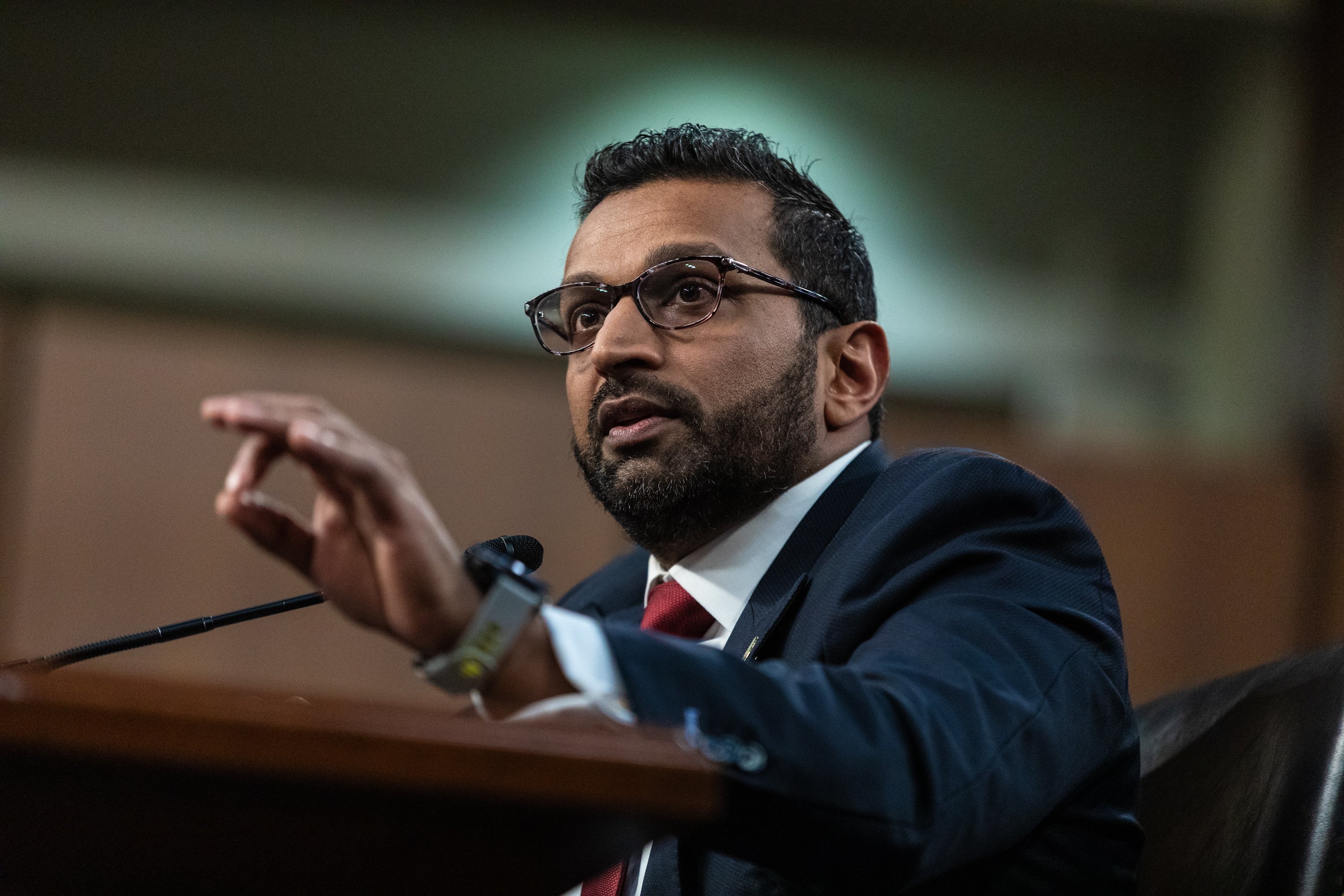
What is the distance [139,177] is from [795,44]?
94.6 inches

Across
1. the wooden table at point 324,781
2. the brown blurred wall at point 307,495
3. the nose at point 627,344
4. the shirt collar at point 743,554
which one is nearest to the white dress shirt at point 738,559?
the shirt collar at point 743,554

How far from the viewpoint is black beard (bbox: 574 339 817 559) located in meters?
1.53

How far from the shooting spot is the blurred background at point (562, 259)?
164 inches

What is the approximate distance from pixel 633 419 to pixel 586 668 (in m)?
0.77

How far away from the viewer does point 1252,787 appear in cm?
123

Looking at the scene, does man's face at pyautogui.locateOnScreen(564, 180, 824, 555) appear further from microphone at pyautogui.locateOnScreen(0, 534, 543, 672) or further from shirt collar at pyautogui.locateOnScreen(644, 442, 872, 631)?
microphone at pyautogui.locateOnScreen(0, 534, 543, 672)

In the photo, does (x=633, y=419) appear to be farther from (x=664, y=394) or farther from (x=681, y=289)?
(x=681, y=289)

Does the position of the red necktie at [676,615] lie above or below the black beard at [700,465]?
below

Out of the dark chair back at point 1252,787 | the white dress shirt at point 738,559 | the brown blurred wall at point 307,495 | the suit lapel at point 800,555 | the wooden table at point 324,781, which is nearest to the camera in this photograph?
the wooden table at point 324,781

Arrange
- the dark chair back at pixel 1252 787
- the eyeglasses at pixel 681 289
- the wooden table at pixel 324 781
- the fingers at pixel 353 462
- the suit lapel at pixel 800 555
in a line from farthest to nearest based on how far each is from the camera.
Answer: the eyeglasses at pixel 681 289 → the suit lapel at pixel 800 555 → the dark chair back at pixel 1252 787 → the fingers at pixel 353 462 → the wooden table at pixel 324 781

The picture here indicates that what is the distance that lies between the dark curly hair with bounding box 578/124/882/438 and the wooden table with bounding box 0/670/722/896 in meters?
1.05

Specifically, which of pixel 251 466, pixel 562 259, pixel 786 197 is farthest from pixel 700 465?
pixel 562 259

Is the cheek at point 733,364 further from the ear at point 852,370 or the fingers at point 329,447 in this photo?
the fingers at point 329,447

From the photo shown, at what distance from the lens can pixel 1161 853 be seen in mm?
1307
